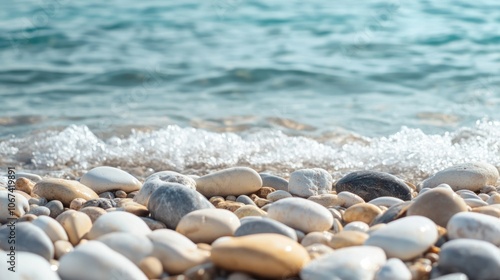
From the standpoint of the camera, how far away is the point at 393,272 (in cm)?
211

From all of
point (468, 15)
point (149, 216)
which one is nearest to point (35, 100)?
point (149, 216)

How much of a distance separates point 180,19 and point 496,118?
18.8ft

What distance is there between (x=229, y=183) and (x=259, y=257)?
4.43 ft

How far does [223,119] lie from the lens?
5.83 m

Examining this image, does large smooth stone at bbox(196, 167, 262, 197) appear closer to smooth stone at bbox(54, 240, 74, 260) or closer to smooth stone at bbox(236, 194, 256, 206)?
smooth stone at bbox(236, 194, 256, 206)

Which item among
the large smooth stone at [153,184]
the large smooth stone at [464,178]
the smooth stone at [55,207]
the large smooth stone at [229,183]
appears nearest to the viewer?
the smooth stone at [55,207]

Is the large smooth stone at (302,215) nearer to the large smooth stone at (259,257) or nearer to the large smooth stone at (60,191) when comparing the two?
the large smooth stone at (259,257)

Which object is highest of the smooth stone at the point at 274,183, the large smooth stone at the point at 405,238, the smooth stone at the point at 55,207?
the large smooth stone at the point at 405,238

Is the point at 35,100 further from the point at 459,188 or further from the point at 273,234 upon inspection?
the point at 273,234

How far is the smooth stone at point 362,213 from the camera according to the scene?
2.88 metres

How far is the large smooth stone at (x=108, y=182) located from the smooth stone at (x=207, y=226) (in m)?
0.97

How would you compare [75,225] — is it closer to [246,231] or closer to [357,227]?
[246,231]

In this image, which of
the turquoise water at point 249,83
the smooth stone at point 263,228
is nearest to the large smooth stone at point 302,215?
the smooth stone at point 263,228

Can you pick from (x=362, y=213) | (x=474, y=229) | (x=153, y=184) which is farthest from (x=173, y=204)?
(x=474, y=229)
